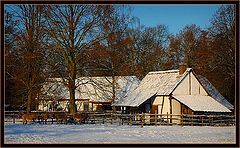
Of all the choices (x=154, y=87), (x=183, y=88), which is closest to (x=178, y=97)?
(x=183, y=88)

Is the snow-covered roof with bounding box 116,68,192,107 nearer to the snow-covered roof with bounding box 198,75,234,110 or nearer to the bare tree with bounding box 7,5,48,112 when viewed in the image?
the snow-covered roof with bounding box 198,75,234,110

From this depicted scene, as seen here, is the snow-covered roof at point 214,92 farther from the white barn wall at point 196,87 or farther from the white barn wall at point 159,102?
the white barn wall at point 159,102

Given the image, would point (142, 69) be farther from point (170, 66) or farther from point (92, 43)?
point (92, 43)

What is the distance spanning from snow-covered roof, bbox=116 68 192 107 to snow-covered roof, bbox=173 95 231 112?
45.9 inches

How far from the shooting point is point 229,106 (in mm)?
32781

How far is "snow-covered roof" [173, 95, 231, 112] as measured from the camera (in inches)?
1160

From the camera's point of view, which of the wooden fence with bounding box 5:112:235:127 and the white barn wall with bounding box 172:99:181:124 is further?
the white barn wall with bounding box 172:99:181:124

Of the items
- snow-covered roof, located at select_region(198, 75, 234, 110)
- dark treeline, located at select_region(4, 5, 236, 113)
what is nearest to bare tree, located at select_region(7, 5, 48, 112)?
dark treeline, located at select_region(4, 5, 236, 113)

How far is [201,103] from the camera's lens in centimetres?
3020

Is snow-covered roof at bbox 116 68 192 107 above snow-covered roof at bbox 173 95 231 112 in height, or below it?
above

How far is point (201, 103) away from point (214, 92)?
4.06 metres

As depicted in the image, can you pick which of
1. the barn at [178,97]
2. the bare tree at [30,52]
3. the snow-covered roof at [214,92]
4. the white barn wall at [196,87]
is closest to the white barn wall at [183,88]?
the barn at [178,97]

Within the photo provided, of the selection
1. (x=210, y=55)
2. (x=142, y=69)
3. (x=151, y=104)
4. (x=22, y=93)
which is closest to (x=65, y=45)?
(x=22, y=93)

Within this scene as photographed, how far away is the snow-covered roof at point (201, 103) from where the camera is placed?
29.5 m
